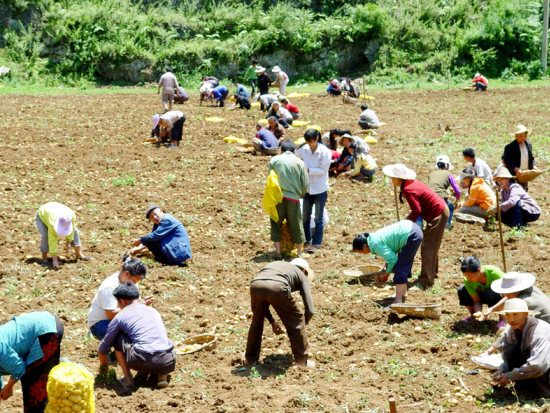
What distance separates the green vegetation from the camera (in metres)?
29.9

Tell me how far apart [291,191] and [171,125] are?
6.96m

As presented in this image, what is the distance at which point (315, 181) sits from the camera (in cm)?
1014

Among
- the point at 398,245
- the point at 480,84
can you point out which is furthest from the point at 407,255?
the point at 480,84

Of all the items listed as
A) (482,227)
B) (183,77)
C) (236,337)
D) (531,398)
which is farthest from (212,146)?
(183,77)

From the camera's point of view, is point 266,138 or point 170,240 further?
point 266,138

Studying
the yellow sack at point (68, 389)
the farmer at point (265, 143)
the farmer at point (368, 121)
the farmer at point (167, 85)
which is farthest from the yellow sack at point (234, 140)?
the yellow sack at point (68, 389)

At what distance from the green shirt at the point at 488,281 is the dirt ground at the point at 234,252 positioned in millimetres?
421

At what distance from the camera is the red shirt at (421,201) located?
26.5ft

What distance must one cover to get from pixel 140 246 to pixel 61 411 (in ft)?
16.6

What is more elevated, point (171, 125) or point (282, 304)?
point (171, 125)

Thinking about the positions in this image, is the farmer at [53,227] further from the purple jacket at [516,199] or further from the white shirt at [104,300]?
the purple jacket at [516,199]

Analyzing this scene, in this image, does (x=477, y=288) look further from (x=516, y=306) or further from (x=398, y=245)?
(x=516, y=306)

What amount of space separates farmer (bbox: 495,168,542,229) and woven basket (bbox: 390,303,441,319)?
3747mm

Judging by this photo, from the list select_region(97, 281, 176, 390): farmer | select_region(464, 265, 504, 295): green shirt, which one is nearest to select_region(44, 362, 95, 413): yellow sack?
select_region(97, 281, 176, 390): farmer
